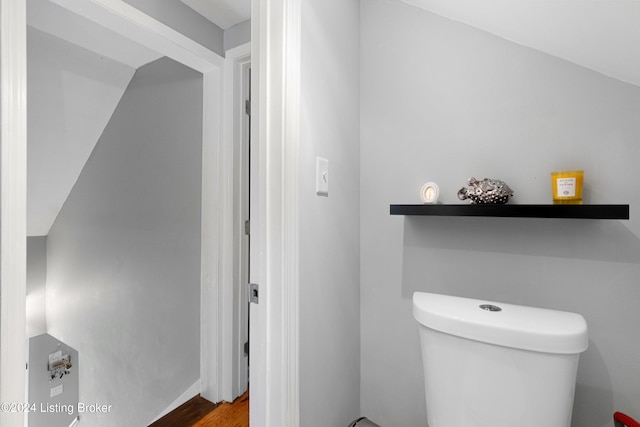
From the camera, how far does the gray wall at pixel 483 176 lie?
832 mm

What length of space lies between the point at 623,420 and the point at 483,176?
0.75m

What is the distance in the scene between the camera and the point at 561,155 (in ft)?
2.92

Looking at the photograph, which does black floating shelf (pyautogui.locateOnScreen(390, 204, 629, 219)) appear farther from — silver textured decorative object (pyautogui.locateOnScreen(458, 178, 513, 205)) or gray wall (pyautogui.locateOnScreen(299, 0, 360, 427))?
gray wall (pyautogui.locateOnScreen(299, 0, 360, 427))

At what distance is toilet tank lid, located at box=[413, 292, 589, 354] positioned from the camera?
675 mm

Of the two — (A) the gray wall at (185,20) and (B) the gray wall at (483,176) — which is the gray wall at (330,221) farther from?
(A) the gray wall at (185,20)

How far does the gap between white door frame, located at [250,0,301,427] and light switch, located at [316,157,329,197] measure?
0.13m

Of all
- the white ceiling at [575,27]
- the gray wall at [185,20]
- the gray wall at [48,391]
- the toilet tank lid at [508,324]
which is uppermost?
the gray wall at [185,20]

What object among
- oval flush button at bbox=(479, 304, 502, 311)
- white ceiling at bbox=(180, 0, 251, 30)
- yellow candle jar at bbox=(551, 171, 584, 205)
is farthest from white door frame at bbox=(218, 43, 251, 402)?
yellow candle jar at bbox=(551, 171, 584, 205)

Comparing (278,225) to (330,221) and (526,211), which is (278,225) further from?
(526,211)

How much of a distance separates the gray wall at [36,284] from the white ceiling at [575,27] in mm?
3919

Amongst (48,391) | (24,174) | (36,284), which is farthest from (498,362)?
(36,284)

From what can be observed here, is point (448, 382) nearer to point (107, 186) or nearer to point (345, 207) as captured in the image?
point (345, 207)

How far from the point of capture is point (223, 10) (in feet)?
5.34

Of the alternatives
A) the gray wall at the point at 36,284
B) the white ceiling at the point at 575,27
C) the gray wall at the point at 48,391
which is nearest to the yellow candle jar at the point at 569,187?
the white ceiling at the point at 575,27
